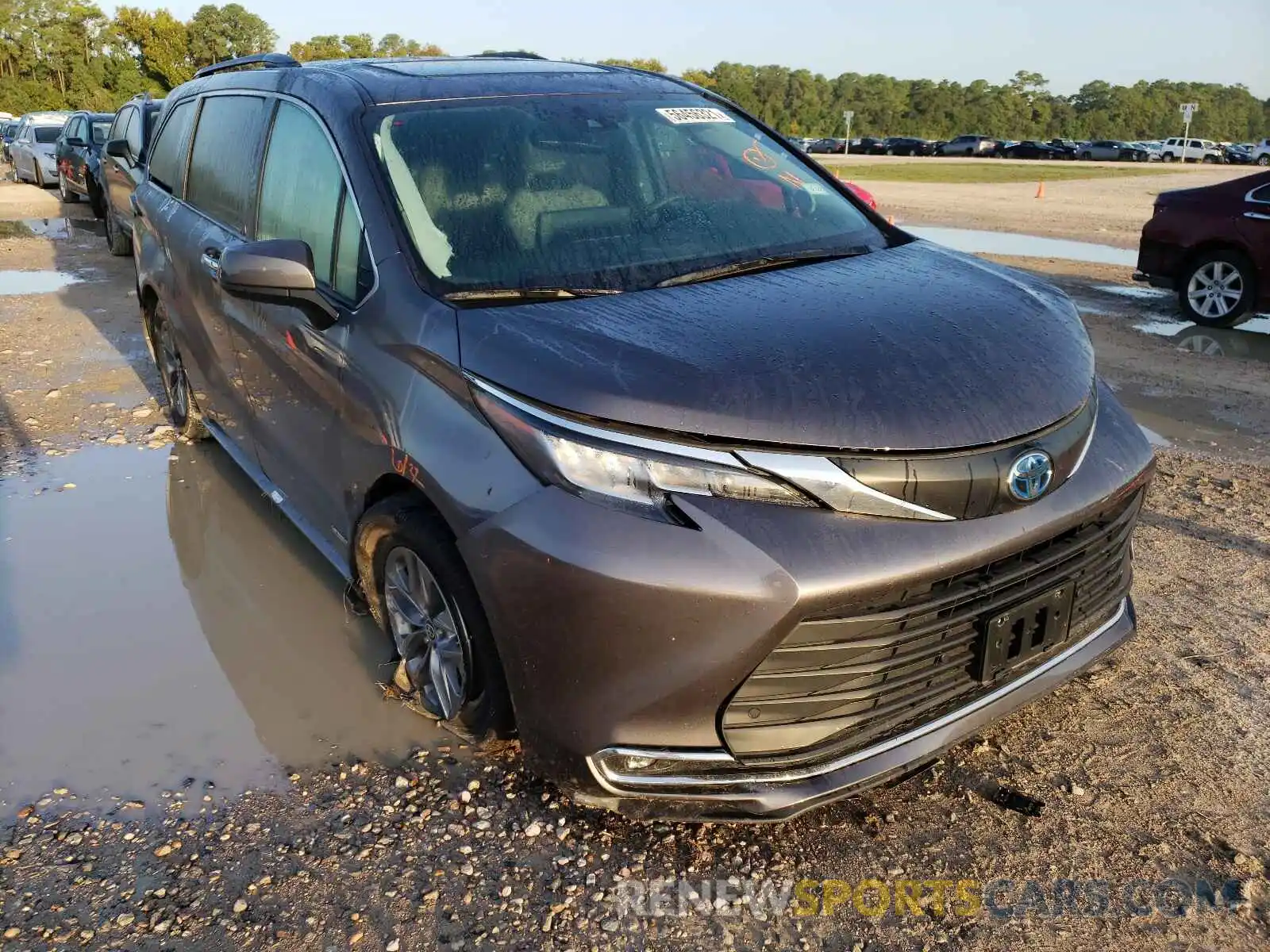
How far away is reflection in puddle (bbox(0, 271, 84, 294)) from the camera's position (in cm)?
1028

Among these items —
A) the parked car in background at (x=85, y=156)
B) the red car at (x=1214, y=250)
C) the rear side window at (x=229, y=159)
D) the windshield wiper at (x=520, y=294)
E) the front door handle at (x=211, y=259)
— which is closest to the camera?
the windshield wiper at (x=520, y=294)

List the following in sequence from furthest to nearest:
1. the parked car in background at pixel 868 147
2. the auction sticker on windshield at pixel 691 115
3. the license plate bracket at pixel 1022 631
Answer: the parked car in background at pixel 868 147 → the auction sticker on windshield at pixel 691 115 → the license plate bracket at pixel 1022 631

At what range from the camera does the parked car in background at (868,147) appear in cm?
6888

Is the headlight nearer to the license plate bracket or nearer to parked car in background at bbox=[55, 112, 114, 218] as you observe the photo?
the license plate bracket

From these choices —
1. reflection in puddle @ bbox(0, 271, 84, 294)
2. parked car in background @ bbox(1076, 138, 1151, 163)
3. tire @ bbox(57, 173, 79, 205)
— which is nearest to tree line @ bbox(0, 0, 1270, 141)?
parked car in background @ bbox(1076, 138, 1151, 163)

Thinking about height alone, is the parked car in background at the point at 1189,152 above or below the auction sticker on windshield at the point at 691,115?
above

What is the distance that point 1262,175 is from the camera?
28.4 ft

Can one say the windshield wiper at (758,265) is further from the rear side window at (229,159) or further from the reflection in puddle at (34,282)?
the reflection in puddle at (34,282)

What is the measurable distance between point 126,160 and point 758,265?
605 cm

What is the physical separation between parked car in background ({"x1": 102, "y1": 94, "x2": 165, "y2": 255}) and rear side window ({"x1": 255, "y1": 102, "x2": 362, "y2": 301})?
8.87 feet

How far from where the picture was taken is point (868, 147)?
7119 cm

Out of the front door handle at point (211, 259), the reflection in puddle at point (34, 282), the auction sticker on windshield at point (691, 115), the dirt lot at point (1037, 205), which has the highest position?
the auction sticker on windshield at point (691, 115)

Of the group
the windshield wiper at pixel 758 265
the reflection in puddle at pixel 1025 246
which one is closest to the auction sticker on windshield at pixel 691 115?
the windshield wiper at pixel 758 265

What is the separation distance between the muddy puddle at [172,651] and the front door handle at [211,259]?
3.79 feet
